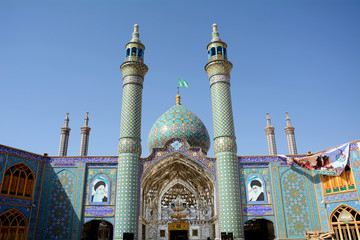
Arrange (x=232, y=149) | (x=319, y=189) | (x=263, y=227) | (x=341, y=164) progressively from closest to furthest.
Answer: (x=341, y=164) → (x=319, y=189) → (x=232, y=149) → (x=263, y=227)

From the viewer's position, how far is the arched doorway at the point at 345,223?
12.4 m

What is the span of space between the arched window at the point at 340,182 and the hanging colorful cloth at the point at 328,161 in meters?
0.28

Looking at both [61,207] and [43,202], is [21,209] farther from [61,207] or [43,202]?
[61,207]

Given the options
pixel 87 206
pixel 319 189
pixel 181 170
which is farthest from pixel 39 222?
pixel 319 189

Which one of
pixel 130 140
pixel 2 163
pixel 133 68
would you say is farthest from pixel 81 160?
pixel 133 68

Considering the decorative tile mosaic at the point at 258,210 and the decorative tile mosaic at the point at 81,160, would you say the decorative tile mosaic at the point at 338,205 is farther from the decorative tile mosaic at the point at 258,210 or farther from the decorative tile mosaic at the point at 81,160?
the decorative tile mosaic at the point at 81,160

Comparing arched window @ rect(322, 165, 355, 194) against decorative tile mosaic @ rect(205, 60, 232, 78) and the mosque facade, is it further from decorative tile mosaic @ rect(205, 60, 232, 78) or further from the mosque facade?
decorative tile mosaic @ rect(205, 60, 232, 78)

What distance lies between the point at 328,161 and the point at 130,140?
924 centimetres

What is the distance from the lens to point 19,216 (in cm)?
1334

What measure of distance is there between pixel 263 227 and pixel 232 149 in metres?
5.07

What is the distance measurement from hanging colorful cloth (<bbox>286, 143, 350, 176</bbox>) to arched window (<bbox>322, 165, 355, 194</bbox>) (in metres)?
0.28

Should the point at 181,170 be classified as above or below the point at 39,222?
above

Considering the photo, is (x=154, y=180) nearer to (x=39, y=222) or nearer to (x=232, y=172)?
(x=232, y=172)

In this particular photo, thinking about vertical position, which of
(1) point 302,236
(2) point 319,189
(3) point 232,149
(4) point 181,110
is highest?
(4) point 181,110
